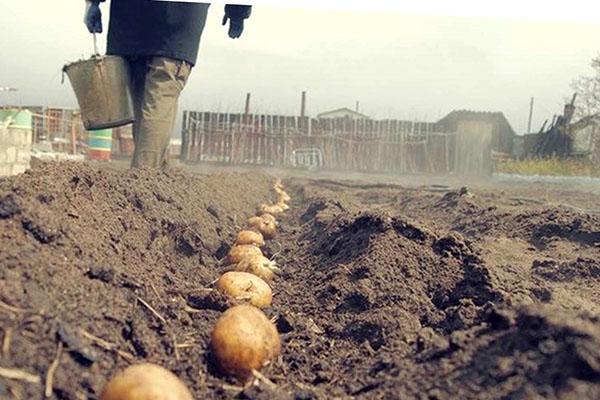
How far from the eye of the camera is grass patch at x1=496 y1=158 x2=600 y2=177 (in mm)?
21266

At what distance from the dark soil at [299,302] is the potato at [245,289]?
0.27ft

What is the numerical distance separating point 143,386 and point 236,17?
219 inches

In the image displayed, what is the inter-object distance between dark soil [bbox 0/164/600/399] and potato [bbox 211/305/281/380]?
6 centimetres

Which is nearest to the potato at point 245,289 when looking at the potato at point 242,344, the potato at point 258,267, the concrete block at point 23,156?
the potato at point 258,267

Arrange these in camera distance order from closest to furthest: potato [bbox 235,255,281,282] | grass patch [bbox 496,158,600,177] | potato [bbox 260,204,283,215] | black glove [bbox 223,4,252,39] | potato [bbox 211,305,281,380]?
potato [bbox 211,305,281,380] → potato [bbox 235,255,281,282] → black glove [bbox 223,4,252,39] → potato [bbox 260,204,283,215] → grass patch [bbox 496,158,600,177]

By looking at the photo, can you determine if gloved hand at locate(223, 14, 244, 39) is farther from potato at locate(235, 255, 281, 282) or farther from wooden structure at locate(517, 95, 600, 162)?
wooden structure at locate(517, 95, 600, 162)

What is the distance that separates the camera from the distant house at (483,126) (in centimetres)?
2336

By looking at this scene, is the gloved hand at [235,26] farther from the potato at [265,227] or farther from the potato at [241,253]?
the potato at [241,253]

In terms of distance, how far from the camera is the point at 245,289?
319cm

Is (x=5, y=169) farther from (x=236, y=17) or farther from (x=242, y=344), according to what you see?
(x=242, y=344)

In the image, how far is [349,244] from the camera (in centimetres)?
425

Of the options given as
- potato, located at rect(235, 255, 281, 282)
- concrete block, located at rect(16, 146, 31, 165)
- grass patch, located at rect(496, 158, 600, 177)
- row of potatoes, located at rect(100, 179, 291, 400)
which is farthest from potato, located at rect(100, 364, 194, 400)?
grass patch, located at rect(496, 158, 600, 177)

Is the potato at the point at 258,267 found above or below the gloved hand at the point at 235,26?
below

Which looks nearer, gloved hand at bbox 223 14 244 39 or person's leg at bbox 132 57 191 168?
person's leg at bbox 132 57 191 168
